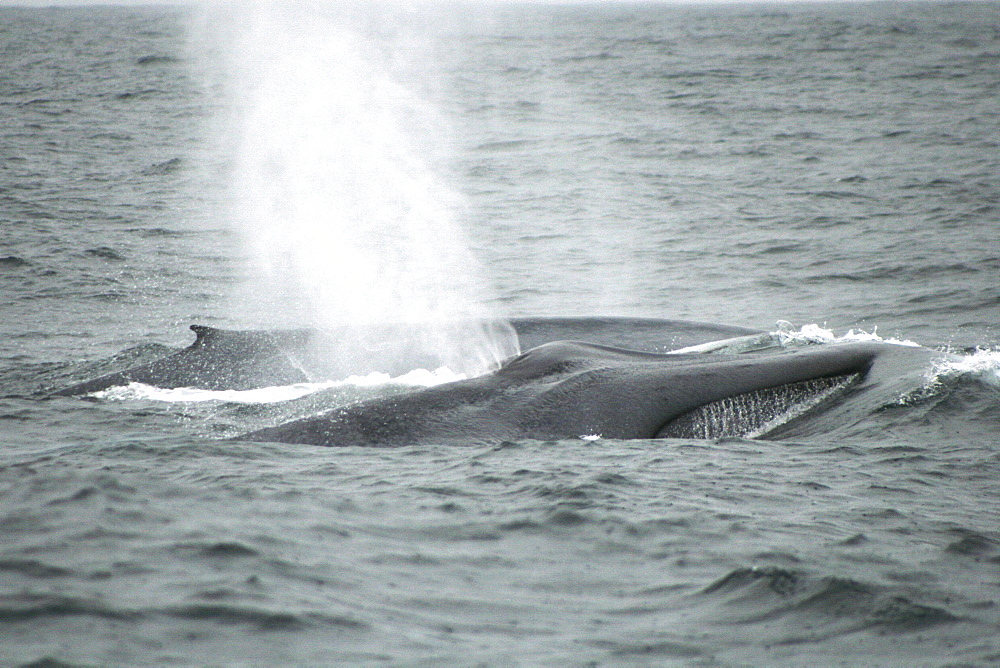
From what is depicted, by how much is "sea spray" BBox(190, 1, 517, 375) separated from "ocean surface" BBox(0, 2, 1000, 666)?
150 mm

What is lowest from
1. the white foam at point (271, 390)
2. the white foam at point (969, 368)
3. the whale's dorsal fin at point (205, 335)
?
the white foam at point (271, 390)

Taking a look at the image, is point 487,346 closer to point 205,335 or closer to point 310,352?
point 310,352

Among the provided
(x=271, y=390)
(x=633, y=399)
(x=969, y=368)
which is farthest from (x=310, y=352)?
(x=969, y=368)

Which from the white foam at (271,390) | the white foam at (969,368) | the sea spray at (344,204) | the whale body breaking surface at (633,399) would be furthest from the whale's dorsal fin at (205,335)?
the white foam at (969,368)

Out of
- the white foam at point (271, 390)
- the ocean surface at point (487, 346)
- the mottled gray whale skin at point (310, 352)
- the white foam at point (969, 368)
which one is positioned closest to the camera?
the ocean surface at point (487, 346)

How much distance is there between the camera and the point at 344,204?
25.4 metres

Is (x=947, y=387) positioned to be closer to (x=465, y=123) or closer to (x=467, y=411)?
(x=467, y=411)

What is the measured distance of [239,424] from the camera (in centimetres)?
942

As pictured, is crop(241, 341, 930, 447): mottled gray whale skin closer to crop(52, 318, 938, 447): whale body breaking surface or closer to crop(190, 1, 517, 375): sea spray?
crop(52, 318, 938, 447): whale body breaking surface

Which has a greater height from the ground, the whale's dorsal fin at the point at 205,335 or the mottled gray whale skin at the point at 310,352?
the whale's dorsal fin at the point at 205,335

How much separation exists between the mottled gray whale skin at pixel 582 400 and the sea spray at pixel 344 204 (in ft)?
4.80

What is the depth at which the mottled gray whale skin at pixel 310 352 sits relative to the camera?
1059cm

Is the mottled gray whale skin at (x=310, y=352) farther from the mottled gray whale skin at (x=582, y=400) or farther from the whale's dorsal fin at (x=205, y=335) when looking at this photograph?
the mottled gray whale skin at (x=582, y=400)

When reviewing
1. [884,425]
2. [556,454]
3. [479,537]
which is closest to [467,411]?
[556,454]
